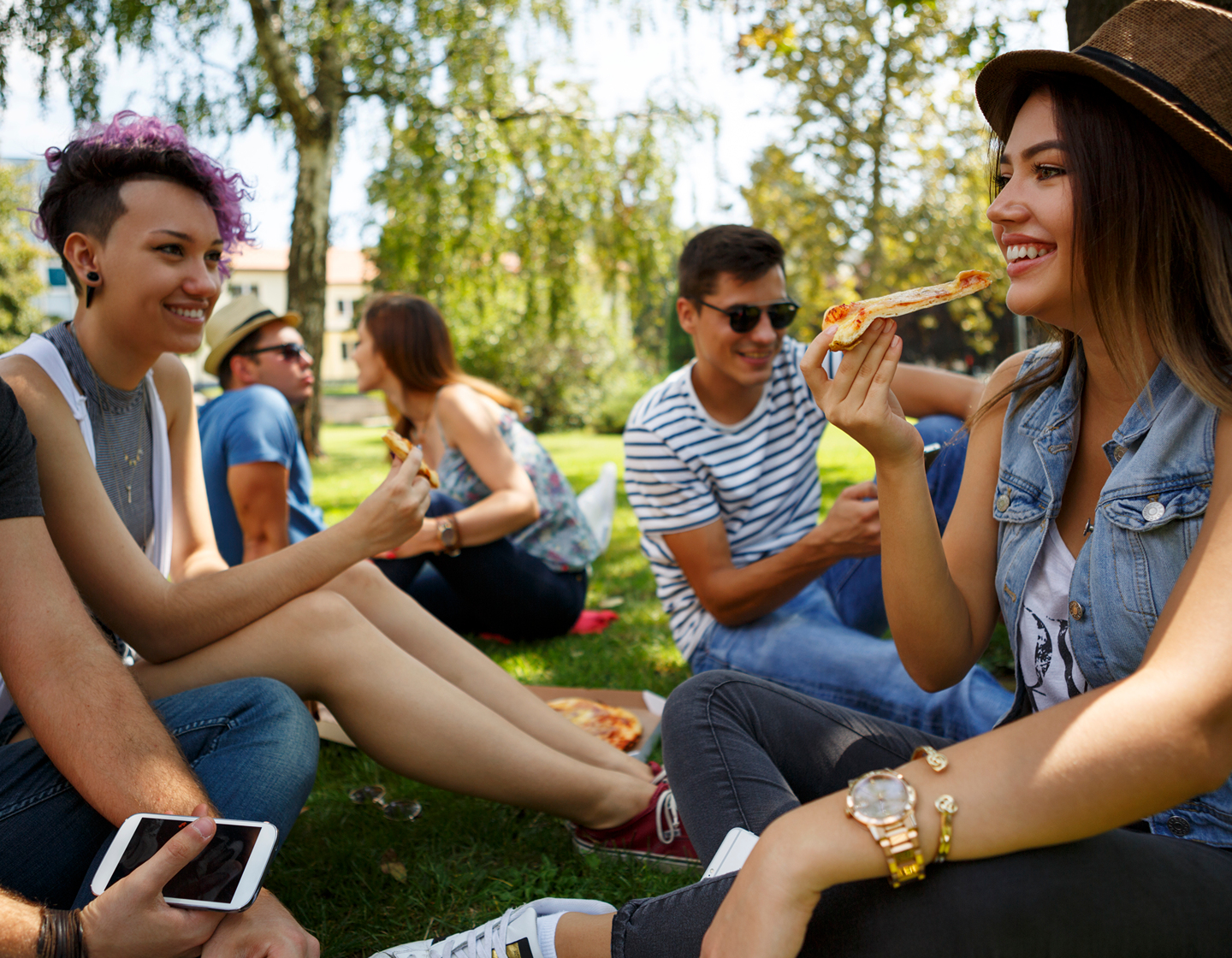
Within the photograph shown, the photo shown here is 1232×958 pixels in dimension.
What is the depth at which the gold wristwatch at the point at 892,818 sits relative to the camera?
4.28ft

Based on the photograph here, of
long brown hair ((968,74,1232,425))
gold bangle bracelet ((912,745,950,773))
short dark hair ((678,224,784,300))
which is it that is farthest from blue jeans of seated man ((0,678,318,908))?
short dark hair ((678,224,784,300))

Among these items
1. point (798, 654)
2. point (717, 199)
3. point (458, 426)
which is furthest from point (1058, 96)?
point (717, 199)

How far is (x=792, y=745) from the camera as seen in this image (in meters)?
2.04

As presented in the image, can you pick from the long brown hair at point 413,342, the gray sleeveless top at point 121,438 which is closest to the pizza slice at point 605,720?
the gray sleeveless top at point 121,438

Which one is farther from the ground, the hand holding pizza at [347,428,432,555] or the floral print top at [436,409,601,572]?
the hand holding pizza at [347,428,432,555]

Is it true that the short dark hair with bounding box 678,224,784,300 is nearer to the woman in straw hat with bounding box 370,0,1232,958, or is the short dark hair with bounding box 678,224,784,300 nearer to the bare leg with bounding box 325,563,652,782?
the woman in straw hat with bounding box 370,0,1232,958

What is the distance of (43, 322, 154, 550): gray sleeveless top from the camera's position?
250 centimetres

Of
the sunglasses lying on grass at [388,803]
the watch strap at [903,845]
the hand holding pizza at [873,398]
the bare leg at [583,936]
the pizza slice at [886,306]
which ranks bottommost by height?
the sunglasses lying on grass at [388,803]

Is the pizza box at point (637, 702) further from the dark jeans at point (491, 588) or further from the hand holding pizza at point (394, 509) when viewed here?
the hand holding pizza at point (394, 509)

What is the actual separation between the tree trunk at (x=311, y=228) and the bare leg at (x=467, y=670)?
884 centimetres

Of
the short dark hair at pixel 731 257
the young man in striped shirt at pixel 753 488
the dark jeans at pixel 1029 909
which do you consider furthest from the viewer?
the short dark hair at pixel 731 257

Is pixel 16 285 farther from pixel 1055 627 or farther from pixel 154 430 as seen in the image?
pixel 1055 627

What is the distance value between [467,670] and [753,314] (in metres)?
1.64

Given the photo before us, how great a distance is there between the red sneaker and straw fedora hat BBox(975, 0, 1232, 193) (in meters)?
1.98
